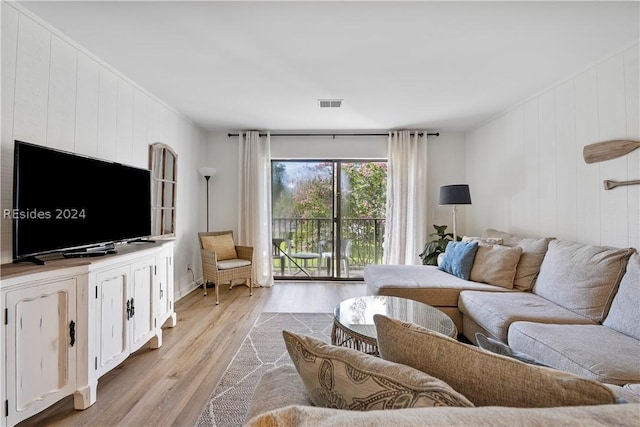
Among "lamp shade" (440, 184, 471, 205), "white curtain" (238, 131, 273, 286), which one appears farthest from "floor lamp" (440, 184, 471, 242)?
"white curtain" (238, 131, 273, 286)

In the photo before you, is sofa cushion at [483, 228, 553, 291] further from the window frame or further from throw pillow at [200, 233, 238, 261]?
the window frame

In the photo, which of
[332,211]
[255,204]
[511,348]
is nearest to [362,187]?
[332,211]

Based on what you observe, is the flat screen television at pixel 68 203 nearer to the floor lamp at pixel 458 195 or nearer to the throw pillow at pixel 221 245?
the throw pillow at pixel 221 245

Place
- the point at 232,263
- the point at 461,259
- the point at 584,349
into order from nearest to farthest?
the point at 584,349
the point at 461,259
the point at 232,263

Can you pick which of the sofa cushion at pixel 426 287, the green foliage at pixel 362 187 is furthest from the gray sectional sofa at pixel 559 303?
the green foliage at pixel 362 187

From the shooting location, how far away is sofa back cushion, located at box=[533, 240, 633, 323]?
1.96 metres

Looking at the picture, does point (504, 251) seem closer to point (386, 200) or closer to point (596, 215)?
point (596, 215)

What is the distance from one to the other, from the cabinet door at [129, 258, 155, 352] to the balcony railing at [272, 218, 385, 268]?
2538 millimetres

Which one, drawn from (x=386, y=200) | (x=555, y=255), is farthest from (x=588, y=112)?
(x=386, y=200)

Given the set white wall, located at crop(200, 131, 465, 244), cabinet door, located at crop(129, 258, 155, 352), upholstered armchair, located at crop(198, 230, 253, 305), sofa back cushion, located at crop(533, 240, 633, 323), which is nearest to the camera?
sofa back cushion, located at crop(533, 240, 633, 323)

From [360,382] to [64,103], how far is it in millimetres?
2716

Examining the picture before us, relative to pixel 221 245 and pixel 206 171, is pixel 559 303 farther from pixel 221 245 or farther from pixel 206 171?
pixel 206 171

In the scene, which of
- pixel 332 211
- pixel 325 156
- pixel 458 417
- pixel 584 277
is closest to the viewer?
pixel 458 417

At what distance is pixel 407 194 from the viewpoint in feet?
14.8
